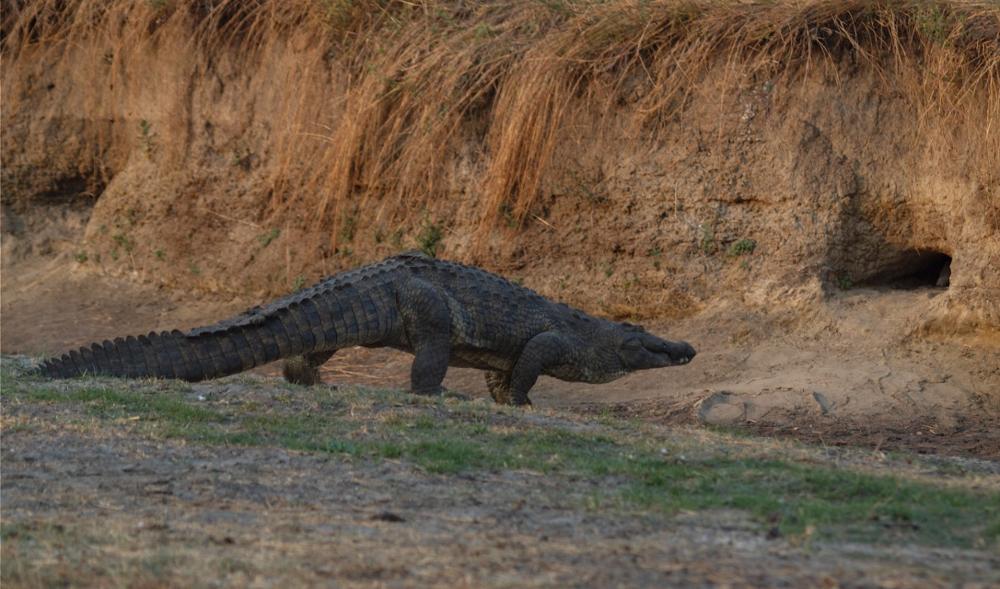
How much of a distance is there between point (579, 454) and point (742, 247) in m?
5.55

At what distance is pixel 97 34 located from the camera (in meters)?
14.8

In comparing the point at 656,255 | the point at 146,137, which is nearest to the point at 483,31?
the point at 656,255

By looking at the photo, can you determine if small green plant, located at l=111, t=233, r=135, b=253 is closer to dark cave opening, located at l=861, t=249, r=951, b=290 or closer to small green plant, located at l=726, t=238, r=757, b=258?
small green plant, located at l=726, t=238, r=757, b=258

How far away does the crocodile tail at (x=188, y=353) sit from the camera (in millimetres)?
8062

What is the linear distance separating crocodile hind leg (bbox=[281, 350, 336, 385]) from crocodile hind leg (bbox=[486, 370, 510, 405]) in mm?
1260

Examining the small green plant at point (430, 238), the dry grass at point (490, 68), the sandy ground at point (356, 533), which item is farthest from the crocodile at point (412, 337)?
the small green plant at point (430, 238)

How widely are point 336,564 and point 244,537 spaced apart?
503 millimetres

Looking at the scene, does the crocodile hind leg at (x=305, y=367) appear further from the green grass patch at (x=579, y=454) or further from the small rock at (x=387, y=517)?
the small rock at (x=387, y=517)

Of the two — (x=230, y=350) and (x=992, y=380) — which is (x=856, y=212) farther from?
(x=230, y=350)

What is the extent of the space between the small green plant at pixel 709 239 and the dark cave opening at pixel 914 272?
4.23 feet

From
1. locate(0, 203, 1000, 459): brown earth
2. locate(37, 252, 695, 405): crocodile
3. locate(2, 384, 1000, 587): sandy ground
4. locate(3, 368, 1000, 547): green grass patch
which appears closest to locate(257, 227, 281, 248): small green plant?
locate(0, 203, 1000, 459): brown earth

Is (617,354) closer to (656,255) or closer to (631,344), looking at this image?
(631,344)

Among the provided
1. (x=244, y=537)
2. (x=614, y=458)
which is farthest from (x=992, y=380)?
(x=244, y=537)

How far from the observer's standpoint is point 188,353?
26.7 ft
